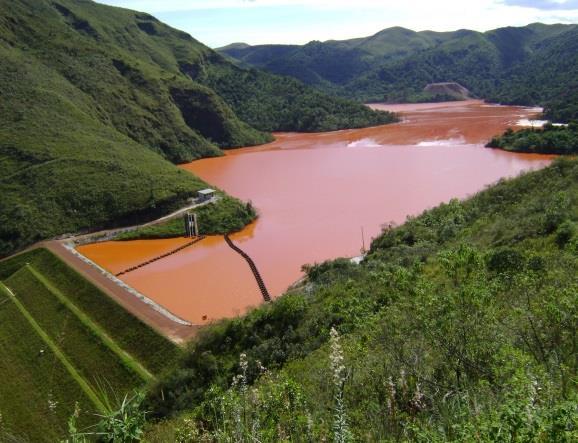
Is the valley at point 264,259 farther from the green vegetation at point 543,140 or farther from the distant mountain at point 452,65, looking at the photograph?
the distant mountain at point 452,65

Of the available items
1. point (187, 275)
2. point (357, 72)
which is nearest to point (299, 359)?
point (187, 275)

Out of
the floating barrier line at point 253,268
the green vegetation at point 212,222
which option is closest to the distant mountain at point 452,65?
the green vegetation at point 212,222

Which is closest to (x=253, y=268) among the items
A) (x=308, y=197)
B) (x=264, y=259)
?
(x=264, y=259)

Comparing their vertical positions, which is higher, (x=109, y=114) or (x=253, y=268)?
(x=109, y=114)

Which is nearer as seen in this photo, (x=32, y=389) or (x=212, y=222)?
(x=32, y=389)

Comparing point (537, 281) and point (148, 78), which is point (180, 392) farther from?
point (148, 78)

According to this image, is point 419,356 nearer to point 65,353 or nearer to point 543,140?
point 65,353

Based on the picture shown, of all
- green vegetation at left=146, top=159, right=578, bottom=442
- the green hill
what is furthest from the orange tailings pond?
green vegetation at left=146, top=159, right=578, bottom=442

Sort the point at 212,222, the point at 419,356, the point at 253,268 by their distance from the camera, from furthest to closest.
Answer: the point at 212,222 → the point at 253,268 → the point at 419,356
